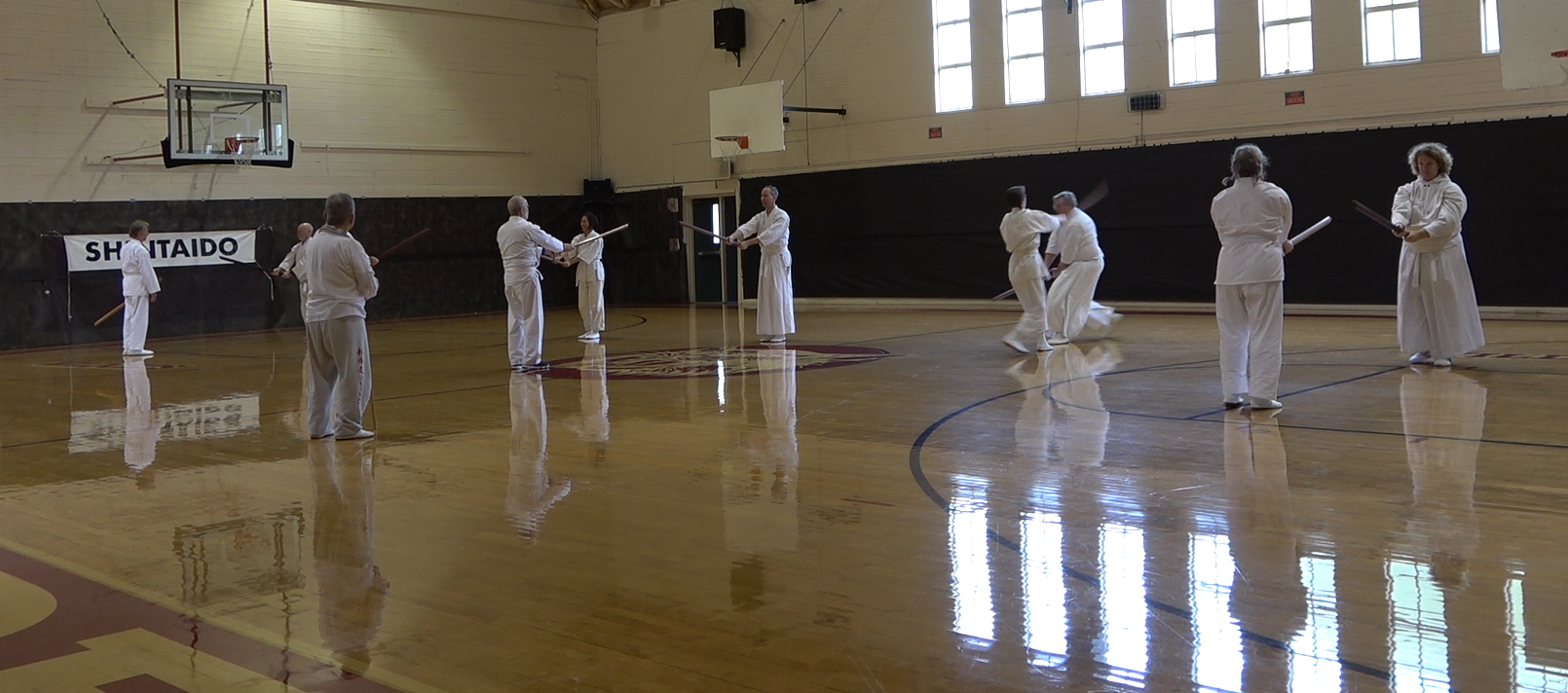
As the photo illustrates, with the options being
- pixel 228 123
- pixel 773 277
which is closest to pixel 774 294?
pixel 773 277

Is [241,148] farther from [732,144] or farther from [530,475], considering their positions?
[530,475]

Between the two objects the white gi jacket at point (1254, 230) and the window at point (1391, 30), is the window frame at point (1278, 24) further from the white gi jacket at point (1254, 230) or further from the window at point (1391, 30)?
the white gi jacket at point (1254, 230)

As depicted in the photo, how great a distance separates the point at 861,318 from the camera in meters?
18.1

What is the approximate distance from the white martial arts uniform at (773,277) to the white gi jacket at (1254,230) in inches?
268

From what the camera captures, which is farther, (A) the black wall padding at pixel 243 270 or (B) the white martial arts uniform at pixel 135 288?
(A) the black wall padding at pixel 243 270

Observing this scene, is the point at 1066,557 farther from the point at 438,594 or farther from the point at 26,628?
the point at 26,628

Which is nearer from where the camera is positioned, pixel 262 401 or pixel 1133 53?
pixel 262 401

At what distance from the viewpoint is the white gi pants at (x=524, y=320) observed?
11234mm

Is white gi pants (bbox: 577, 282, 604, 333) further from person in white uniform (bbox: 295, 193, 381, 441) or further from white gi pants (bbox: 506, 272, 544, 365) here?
person in white uniform (bbox: 295, 193, 381, 441)

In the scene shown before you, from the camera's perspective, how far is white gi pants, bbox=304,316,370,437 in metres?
7.22

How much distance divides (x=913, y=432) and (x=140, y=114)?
16.2 m

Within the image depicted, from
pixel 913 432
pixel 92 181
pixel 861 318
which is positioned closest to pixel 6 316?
pixel 92 181

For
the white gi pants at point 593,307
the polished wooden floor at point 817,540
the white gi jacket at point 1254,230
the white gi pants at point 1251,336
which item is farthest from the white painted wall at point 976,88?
the white gi pants at point 1251,336

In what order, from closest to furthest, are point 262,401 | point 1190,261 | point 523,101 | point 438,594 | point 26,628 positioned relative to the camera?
point 26,628, point 438,594, point 262,401, point 1190,261, point 523,101
